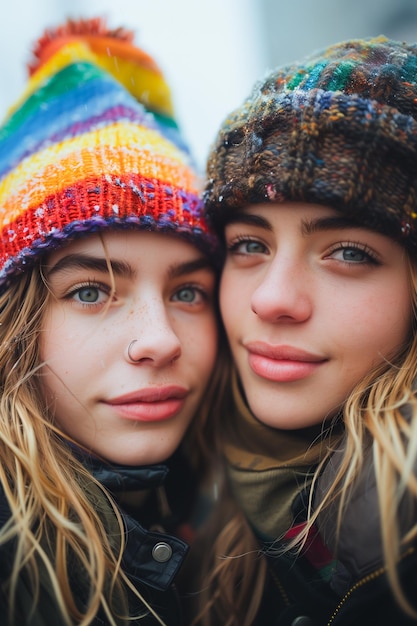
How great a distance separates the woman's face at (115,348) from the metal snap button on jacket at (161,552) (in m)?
0.18

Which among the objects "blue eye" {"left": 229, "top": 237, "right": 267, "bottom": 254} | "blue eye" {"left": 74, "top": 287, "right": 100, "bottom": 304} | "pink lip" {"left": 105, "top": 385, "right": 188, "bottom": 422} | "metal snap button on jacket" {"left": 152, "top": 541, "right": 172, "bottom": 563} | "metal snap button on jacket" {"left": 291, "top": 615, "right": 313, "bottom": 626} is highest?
"blue eye" {"left": 229, "top": 237, "right": 267, "bottom": 254}

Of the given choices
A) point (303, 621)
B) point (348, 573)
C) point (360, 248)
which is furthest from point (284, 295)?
point (303, 621)

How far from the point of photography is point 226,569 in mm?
1287

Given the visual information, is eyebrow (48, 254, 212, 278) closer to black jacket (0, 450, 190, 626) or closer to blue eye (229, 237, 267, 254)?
blue eye (229, 237, 267, 254)

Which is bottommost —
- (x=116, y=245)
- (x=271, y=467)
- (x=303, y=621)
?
(x=303, y=621)

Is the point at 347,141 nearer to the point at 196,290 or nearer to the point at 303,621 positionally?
the point at 196,290

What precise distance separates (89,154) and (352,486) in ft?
2.99

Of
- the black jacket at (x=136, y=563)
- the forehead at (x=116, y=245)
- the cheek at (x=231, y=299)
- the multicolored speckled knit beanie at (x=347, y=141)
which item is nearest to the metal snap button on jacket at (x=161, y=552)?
the black jacket at (x=136, y=563)

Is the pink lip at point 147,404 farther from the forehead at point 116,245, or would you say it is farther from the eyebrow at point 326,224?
the eyebrow at point 326,224

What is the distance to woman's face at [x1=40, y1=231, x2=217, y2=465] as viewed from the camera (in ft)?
3.73

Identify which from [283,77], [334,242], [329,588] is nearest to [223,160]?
[283,77]

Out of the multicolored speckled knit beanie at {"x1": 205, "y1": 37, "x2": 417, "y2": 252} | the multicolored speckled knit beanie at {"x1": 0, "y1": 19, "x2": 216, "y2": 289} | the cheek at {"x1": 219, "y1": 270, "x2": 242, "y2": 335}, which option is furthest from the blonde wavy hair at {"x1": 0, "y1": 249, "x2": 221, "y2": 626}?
the multicolored speckled knit beanie at {"x1": 205, "y1": 37, "x2": 417, "y2": 252}

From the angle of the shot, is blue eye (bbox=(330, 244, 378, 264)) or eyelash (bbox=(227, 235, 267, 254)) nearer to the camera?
blue eye (bbox=(330, 244, 378, 264))

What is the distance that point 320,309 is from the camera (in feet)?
3.52
